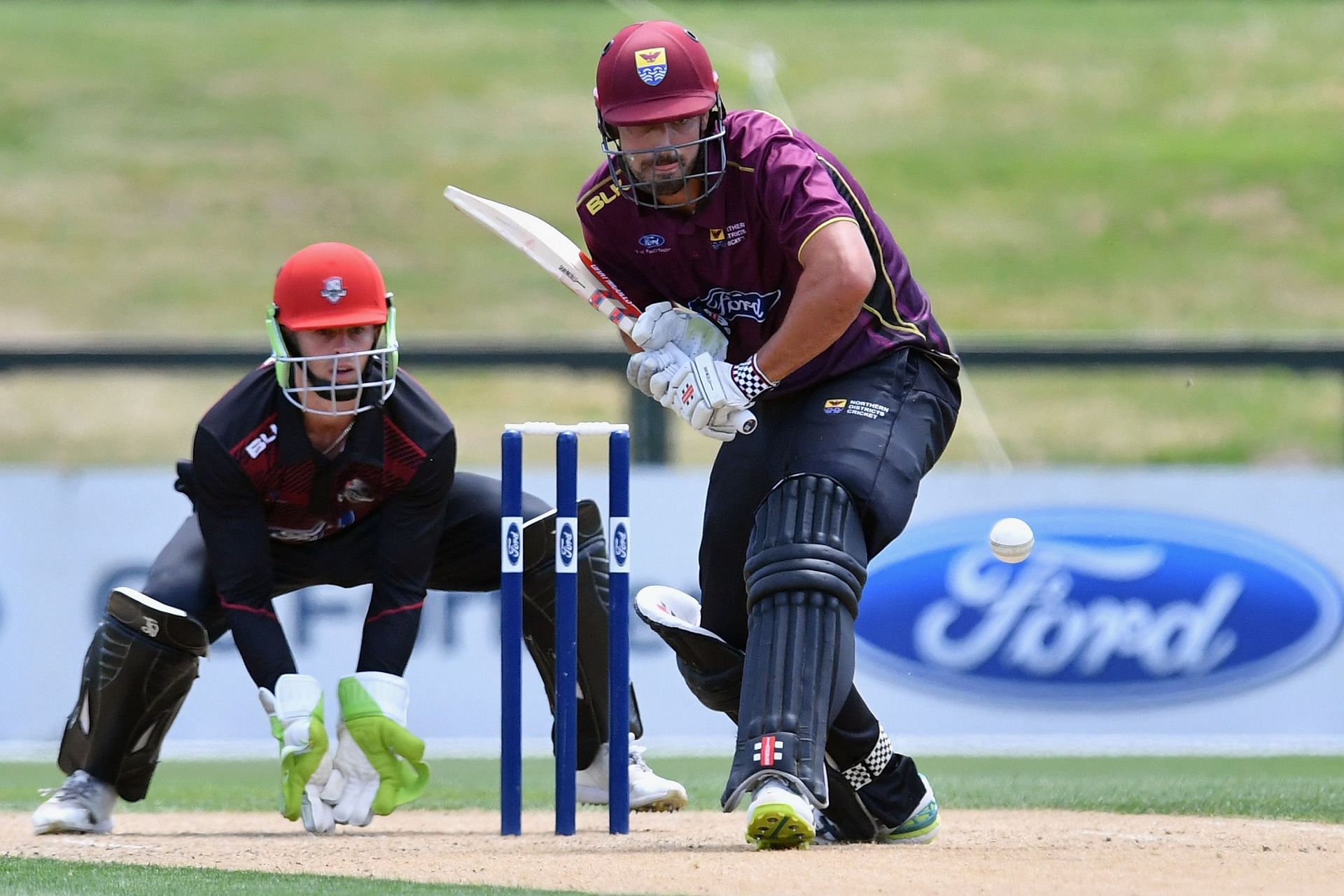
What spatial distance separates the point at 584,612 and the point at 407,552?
0.54m

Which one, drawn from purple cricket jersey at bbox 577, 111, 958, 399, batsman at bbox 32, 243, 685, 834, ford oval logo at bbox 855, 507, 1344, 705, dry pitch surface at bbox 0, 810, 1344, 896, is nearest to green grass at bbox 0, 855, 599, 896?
dry pitch surface at bbox 0, 810, 1344, 896

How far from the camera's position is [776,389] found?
414cm

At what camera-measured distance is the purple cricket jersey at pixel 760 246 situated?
155 inches

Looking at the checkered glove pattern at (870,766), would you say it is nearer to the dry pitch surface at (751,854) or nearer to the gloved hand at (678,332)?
the dry pitch surface at (751,854)

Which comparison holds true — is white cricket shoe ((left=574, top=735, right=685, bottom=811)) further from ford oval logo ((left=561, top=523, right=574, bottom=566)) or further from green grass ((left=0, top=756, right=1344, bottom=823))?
ford oval logo ((left=561, top=523, right=574, bottom=566))

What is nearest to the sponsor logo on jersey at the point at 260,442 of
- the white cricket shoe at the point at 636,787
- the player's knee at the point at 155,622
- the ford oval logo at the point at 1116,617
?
the player's knee at the point at 155,622

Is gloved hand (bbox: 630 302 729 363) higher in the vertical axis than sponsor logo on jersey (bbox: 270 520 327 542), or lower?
higher

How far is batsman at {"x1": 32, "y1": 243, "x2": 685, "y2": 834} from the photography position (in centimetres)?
430

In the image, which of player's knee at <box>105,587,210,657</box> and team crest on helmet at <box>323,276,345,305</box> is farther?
player's knee at <box>105,587,210,657</box>

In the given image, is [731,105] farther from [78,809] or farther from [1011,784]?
[78,809]

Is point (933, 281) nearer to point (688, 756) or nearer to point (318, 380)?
point (688, 756)

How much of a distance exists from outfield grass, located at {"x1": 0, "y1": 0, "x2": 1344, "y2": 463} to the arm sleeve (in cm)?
1021

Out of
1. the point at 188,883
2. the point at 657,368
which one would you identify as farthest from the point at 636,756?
the point at 188,883

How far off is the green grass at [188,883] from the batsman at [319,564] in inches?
23.5
